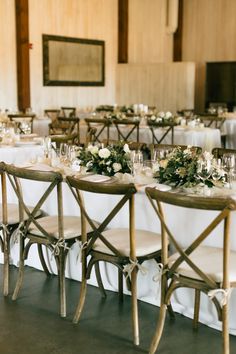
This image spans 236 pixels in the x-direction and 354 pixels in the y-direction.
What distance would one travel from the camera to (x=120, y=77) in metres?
15.3

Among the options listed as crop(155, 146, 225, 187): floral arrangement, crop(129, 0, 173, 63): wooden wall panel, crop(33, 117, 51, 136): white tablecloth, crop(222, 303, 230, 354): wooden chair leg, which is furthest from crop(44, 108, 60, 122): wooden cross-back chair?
crop(222, 303, 230, 354): wooden chair leg

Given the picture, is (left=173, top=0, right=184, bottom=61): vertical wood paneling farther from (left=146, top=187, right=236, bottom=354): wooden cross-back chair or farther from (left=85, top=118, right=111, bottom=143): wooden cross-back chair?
(left=146, top=187, right=236, bottom=354): wooden cross-back chair

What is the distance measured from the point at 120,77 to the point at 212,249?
41.1 ft

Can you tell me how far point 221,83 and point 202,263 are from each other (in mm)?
12459

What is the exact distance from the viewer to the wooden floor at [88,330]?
318cm

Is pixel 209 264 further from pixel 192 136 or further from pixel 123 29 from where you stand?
pixel 123 29

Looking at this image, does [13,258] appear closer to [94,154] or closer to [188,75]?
[94,154]

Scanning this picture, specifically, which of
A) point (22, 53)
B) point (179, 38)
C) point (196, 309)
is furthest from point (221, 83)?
point (196, 309)

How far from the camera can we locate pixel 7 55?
40.6ft

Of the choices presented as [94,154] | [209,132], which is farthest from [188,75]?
[94,154]

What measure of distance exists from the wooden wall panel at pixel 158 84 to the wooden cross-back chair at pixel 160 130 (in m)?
6.38

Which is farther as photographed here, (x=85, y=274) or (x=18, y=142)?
(x=18, y=142)

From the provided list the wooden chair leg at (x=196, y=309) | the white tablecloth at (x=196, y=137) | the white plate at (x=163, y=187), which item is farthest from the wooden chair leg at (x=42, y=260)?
the white tablecloth at (x=196, y=137)

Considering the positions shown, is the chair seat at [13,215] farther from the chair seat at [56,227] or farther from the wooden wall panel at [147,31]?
the wooden wall panel at [147,31]
